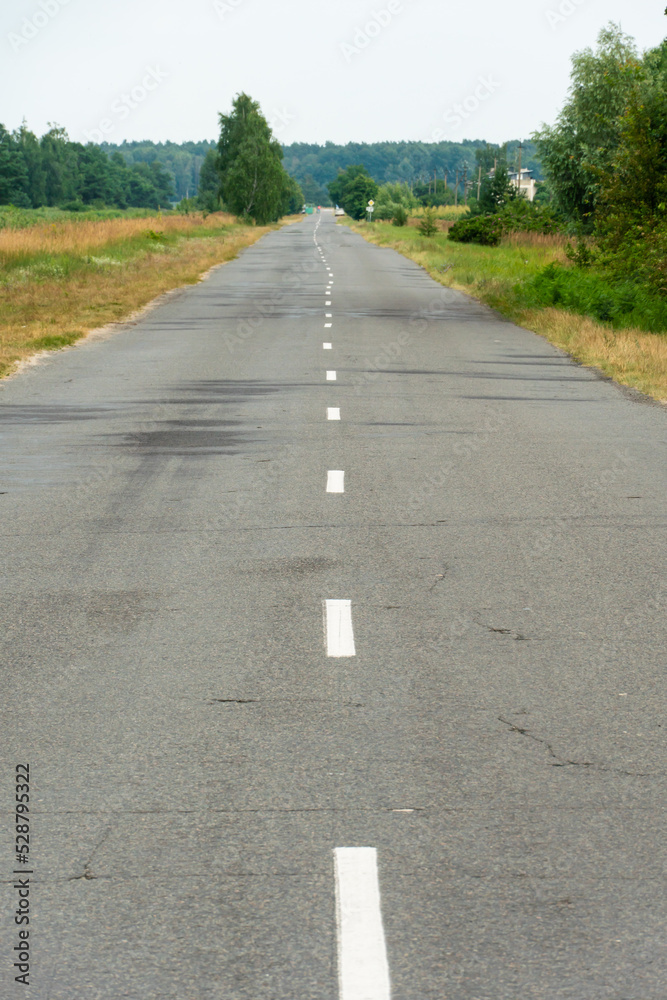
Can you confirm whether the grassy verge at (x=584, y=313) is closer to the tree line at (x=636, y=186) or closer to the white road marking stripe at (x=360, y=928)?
the tree line at (x=636, y=186)

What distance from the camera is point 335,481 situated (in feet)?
34.6

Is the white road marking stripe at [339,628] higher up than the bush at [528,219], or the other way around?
the white road marking stripe at [339,628]

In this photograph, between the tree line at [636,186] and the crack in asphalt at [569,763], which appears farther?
the tree line at [636,186]

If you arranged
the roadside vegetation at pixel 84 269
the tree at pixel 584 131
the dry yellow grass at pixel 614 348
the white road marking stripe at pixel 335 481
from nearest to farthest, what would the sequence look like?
the white road marking stripe at pixel 335 481, the dry yellow grass at pixel 614 348, the roadside vegetation at pixel 84 269, the tree at pixel 584 131

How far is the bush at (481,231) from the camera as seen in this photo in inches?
2522

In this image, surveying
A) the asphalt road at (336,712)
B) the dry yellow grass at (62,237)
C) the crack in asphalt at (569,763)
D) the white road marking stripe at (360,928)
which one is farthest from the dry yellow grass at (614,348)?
the dry yellow grass at (62,237)

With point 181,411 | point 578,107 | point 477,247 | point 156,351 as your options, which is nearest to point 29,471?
point 181,411

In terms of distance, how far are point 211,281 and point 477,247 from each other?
80.0ft

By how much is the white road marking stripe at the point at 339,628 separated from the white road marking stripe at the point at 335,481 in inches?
127

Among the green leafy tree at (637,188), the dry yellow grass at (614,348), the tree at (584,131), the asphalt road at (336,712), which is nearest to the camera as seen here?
the asphalt road at (336,712)

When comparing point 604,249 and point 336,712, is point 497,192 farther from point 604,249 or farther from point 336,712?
point 336,712

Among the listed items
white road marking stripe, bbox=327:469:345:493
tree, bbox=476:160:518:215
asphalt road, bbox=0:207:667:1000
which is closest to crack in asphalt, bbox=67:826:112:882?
asphalt road, bbox=0:207:667:1000

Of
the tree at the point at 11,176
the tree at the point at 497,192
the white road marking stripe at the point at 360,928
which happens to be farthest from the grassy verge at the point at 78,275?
the tree at the point at 11,176

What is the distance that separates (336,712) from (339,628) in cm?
120
